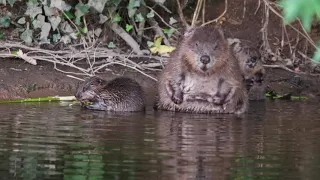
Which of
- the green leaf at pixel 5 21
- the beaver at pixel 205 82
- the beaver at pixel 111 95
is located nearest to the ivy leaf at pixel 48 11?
the green leaf at pixel 5 21

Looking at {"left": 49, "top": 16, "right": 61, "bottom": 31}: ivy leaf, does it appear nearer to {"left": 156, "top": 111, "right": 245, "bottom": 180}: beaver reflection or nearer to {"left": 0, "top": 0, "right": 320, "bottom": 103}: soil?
{"left": 0, "top": 0, "right": 320, "bottom": 103}: soil

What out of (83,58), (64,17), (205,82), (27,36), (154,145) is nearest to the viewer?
(154,145)

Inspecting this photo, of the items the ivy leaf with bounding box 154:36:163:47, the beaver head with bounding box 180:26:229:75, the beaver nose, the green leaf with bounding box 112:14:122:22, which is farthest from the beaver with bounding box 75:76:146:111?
the ivy leaf with bounding box 154:36:163:47

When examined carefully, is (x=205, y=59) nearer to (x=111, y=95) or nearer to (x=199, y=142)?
(x=111, y=95)

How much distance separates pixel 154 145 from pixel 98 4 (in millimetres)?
4791

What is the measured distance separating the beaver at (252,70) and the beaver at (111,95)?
70.5 inches

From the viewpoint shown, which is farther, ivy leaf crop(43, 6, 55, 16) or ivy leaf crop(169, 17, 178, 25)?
ivy leaf crop(169, 17, 178, 25)

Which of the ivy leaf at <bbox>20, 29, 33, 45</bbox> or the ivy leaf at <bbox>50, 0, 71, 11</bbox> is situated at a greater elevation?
the ivy leaf at <bbox>50, 0, 71, 11</bbox>

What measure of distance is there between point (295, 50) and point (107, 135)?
5.41 metres

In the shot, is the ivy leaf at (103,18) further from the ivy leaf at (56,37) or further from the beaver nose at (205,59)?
the beaver nose at (205,59)

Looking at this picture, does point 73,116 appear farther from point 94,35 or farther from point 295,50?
point 295,50

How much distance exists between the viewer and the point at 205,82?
7281 mm

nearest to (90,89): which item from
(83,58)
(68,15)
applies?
(83,58)

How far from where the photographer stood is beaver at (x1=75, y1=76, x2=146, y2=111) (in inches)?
284
